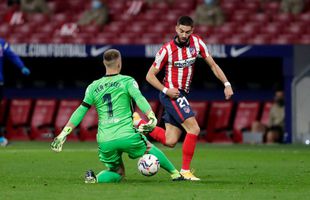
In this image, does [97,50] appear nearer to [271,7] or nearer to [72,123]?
[271,7]

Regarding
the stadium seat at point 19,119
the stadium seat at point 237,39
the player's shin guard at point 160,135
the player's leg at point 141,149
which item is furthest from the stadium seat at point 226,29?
the player's leg at point 141,149

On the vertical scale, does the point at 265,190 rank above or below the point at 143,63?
below

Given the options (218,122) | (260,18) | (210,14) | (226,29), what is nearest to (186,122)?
(218,122)

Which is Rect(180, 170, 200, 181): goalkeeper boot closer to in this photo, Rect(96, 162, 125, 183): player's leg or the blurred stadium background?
Rect(96, 162, 125, 183): player's leg

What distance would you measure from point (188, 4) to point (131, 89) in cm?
1533

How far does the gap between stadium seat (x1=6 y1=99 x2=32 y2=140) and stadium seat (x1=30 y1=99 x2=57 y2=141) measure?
0.48 feet

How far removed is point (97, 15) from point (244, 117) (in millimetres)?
4924

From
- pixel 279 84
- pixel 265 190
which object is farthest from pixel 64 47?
pixel 265 190

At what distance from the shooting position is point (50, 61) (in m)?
A: 26.9

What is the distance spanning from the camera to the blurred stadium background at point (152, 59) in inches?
914

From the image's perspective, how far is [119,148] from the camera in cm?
1176

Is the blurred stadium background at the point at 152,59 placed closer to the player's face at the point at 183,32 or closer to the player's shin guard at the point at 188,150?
the player's face at the point at 183,32

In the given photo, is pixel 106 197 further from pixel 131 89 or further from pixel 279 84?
pixel 279 84

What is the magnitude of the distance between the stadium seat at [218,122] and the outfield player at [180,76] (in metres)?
10.7
